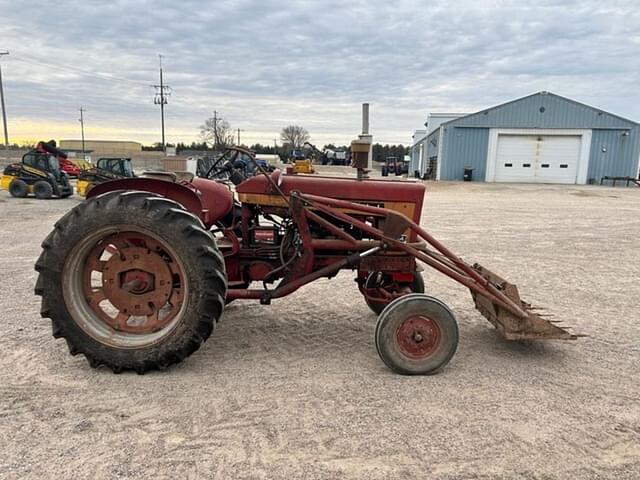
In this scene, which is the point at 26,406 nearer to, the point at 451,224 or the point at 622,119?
the point at 451,224

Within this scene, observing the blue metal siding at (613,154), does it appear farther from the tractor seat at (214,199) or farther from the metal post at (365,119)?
the tractor seat at (214,199)

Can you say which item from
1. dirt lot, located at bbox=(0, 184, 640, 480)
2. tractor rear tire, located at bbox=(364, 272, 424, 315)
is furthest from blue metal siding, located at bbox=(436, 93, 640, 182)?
tractor rear tire, located at bbox=(364, 272, 424, 315)

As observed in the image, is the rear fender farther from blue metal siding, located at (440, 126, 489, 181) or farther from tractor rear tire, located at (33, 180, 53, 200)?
blue metal siding, located at (440, 126, 489, 181)

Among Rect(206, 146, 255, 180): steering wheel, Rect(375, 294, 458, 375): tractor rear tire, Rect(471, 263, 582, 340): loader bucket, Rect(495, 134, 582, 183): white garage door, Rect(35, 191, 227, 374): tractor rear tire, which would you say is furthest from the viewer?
Rect(495, 134, 582, 183): white garage door

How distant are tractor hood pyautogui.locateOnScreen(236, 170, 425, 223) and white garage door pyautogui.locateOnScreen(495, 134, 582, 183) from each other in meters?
25.2

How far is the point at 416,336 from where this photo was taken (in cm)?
336

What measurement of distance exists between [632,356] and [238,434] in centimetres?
309

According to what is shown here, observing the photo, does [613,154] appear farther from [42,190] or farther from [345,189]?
[345,189]

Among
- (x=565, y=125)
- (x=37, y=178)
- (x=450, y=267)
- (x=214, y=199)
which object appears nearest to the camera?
(x=450, y=267)

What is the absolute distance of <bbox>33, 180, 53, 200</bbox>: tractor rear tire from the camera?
17.6 m

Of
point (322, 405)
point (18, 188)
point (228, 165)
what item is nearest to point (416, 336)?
point (322, 405)

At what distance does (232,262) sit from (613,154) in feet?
92.1

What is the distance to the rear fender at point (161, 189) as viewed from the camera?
12.1 feet

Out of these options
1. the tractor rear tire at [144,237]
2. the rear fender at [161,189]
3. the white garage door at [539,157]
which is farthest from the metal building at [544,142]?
the tractor rear tire at [144,237]
